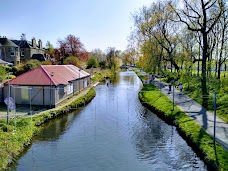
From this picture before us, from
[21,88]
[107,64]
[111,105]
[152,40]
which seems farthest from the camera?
[107,64]

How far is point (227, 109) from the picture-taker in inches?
834

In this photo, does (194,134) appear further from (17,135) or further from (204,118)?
(17,135)

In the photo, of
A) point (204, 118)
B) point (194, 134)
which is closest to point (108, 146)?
point (194, 134)

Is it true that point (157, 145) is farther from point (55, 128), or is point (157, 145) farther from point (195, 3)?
point (195, 3)

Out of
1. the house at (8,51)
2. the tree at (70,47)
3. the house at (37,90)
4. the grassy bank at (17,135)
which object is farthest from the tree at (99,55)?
the grassy bank at (17,135)

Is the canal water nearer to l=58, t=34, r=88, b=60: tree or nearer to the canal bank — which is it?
the canal bank

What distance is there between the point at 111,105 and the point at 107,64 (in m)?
58.2

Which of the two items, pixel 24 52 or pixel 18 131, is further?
pixel 24 52

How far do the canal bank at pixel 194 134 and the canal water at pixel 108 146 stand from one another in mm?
466

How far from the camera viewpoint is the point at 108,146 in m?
15.6

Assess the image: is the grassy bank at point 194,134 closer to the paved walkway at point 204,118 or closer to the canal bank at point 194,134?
the canal bank at point 194,134

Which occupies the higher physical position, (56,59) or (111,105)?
(56,59)

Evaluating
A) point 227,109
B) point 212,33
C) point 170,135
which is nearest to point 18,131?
point 170,135

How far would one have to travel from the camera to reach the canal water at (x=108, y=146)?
42.7 feet
